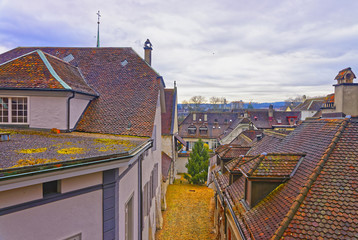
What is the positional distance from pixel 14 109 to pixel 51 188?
599cm

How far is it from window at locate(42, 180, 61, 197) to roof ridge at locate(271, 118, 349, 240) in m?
5.32

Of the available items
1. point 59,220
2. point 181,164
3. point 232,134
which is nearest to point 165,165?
point 181,164

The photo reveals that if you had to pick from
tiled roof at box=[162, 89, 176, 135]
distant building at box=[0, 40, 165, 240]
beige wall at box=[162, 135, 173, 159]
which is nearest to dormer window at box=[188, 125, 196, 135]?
tiled roof at box=[162, 89, 176, 135]

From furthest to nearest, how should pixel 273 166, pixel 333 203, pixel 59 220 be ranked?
pixel 273 166 < pixel 333 203 < pixel 59 220

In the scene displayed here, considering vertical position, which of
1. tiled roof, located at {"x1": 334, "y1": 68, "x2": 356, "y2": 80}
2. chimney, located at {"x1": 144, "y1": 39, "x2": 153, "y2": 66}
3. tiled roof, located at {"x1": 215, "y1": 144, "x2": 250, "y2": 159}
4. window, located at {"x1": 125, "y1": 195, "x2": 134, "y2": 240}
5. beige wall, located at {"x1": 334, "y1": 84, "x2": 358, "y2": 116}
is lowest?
window, located at {"x1": 125, "y1": 195, "x2": 134, "y2": 240}

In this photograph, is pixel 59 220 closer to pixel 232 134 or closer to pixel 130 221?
pixel 130 221

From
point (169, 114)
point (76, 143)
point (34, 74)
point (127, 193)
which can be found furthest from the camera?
point (169, 114)

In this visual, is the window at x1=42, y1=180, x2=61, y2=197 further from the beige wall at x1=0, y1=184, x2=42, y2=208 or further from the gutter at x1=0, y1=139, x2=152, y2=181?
the gutter at x1=0, y1=139, x2=152, y2=181

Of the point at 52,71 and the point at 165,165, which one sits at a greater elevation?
the point at 52,71

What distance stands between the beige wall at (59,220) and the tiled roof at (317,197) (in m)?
4.42

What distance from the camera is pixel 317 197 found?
6.70 metres

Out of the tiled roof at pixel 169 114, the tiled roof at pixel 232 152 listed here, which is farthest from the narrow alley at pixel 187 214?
the tiled roof at pixel 169 114

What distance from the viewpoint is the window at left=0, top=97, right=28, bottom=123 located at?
9.09m

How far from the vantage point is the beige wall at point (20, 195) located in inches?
159
